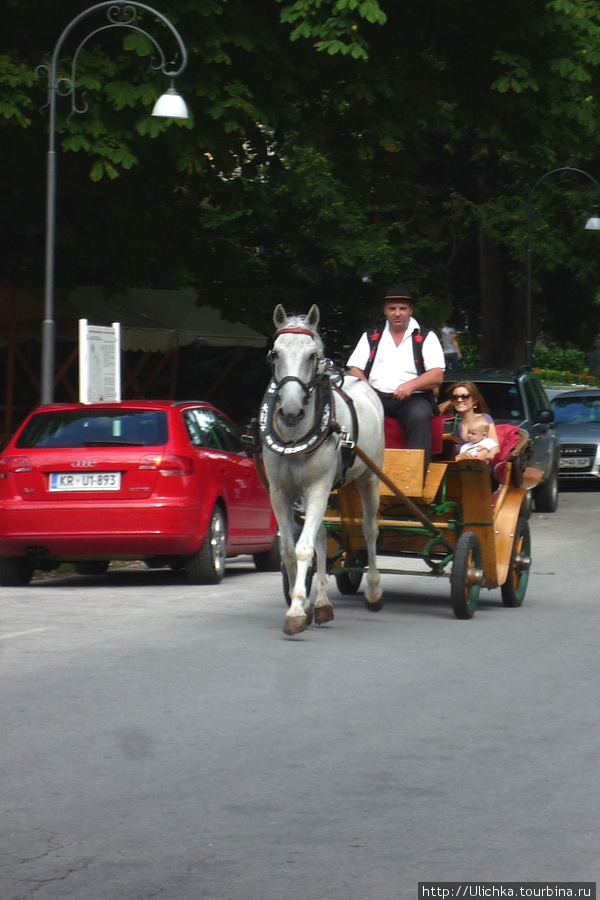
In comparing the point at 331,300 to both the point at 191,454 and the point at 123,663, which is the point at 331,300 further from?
the point at 123,663

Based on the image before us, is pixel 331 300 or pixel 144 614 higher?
pixel 331 300

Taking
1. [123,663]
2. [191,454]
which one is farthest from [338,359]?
[123,663]

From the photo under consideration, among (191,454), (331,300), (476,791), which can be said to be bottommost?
(476,791)

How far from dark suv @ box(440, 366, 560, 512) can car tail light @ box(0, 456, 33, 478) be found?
29.5ft

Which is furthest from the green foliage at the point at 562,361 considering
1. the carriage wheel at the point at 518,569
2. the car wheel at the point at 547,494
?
the carriage wheel at the point at 518,569

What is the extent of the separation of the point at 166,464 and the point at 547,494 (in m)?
11.2

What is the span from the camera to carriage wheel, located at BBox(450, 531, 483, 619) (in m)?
10.6

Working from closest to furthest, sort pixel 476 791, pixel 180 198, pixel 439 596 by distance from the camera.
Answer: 1. pixel 476 791
2. pixel 439 596
3. pixel 180 198

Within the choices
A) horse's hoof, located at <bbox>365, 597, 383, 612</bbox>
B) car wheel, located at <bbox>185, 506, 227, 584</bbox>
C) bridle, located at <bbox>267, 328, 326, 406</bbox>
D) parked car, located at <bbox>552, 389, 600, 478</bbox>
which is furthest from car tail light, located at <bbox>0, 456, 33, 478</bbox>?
parked car, located at <bbox>552, 389, 600, 478</bbox>

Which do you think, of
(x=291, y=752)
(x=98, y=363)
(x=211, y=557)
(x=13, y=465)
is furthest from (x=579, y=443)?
(x=291, y=752)

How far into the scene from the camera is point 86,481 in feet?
43.0

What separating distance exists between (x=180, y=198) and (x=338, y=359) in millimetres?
12911

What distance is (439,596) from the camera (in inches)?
502

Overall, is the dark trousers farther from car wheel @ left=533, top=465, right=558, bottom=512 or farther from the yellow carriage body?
car wheel @ left=533, top=465, right=558, bottom=512
